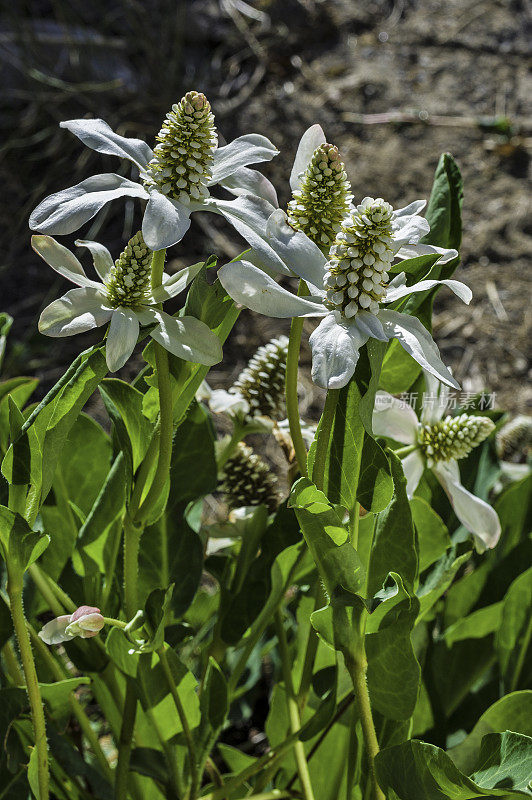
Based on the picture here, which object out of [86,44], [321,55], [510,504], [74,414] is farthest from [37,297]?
[74,414]

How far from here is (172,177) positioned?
0.54 m

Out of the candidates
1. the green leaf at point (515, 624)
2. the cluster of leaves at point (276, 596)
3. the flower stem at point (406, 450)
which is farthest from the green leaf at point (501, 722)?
the flower stem at point (406, 450)

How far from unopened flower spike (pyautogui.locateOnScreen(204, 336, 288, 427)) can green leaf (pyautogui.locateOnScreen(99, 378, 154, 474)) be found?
0.13 meters

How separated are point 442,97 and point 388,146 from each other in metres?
0.26

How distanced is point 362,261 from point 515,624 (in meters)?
0.46

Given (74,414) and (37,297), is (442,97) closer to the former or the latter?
(37,297)

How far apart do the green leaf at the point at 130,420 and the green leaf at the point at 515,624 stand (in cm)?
39

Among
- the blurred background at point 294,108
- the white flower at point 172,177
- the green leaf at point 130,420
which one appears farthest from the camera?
the blurred background at point 294,108

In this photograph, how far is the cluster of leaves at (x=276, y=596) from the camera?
1.85 feet

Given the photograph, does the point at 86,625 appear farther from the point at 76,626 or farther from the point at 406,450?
the point at 406,450

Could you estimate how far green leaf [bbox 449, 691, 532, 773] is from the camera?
684 mm

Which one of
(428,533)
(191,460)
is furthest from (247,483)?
(428,533)

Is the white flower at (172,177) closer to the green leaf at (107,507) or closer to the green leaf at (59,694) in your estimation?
the green leaf at (107,507)

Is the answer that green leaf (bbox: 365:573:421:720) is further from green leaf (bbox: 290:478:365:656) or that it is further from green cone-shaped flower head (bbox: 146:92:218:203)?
green cone-shaped flower head (bbox: 146:92:218:203)
